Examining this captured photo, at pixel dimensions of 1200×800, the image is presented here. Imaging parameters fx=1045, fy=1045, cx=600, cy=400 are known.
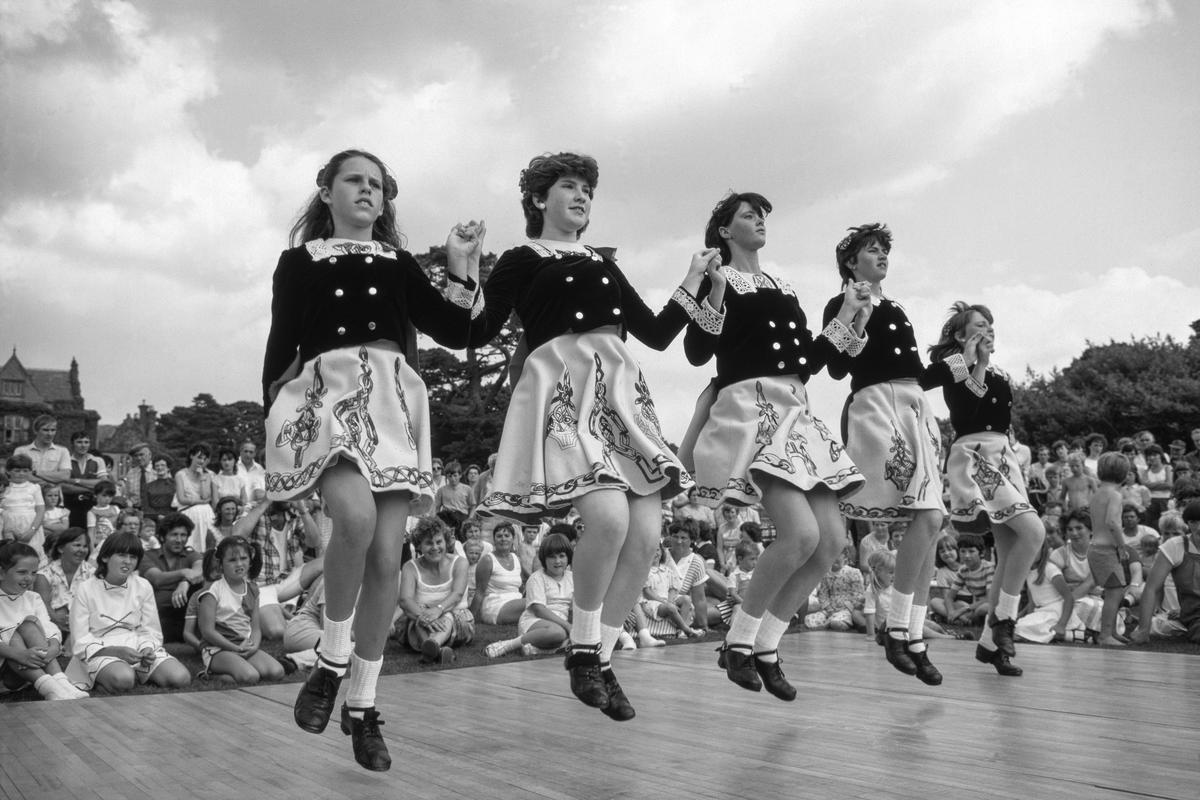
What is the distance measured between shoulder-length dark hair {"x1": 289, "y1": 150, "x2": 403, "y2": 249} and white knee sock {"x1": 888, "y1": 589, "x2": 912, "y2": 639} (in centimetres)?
299

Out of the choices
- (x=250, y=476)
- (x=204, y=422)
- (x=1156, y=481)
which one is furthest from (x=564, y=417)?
(x=204, y=422)

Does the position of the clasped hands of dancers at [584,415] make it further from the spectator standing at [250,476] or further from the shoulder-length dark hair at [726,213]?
the spectator standing at [250,476]

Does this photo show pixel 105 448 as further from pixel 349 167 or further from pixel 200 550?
pixel 349 167

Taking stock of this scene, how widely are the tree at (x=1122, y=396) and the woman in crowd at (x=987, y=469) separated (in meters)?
27.4

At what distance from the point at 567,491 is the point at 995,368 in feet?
11.1

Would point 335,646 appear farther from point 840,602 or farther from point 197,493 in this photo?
point 840,602

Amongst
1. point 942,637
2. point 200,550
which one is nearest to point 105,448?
point 200,550

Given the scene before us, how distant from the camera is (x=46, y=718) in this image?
4863 millimetres

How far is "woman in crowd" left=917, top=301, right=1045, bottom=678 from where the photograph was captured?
18.2 ft

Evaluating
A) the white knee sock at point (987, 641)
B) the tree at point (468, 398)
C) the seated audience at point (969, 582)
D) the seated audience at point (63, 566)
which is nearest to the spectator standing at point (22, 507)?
the seated audience at point (63, 566)

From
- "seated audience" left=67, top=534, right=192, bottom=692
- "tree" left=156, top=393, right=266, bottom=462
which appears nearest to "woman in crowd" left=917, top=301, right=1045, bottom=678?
"seated audience" left=67, top=534, right=192, bottom=692

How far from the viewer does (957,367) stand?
5711 mm

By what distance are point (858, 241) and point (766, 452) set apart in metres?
1.74

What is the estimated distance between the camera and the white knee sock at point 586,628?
3.60m
